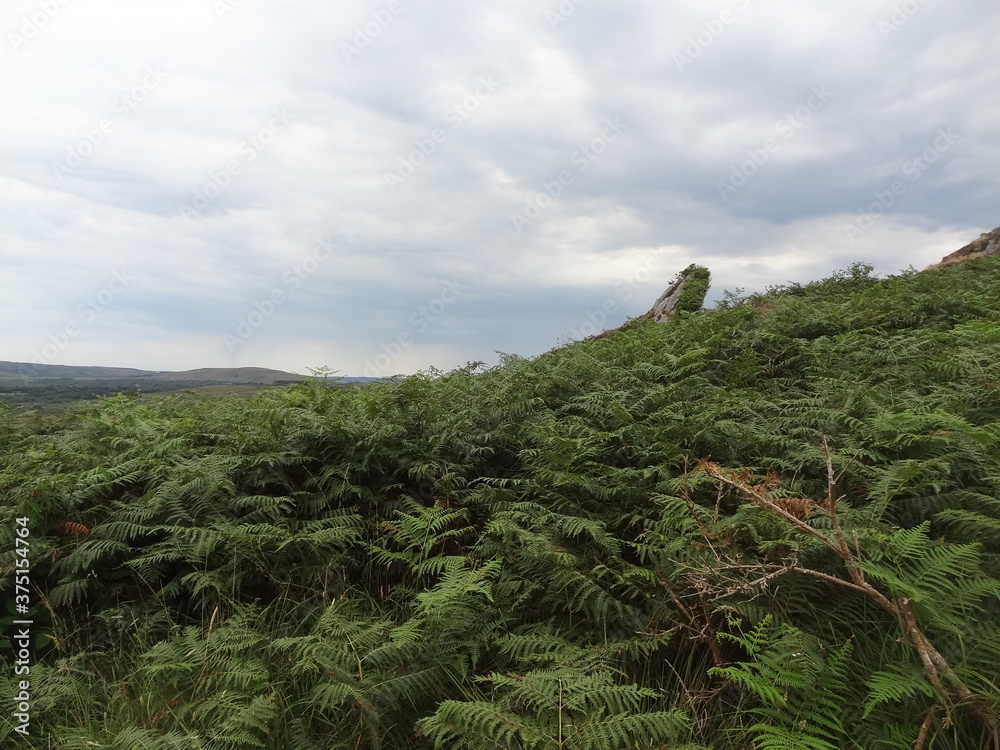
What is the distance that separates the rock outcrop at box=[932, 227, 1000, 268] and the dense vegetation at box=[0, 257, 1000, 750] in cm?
1804

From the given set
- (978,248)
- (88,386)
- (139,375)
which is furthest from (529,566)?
(139,375)

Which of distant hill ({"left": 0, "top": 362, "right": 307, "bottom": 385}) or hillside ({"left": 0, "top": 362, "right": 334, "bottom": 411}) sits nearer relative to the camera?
hillside ({"left": 0, "top": 362, "right": 334, "bottom": 411})

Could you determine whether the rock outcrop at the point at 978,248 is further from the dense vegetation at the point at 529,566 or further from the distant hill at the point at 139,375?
the distant hill at the point at 139,375

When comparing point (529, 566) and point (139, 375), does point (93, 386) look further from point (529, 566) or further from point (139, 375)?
point (139, 375)

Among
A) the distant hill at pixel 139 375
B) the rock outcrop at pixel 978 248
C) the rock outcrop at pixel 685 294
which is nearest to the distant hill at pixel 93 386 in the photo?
the distant hill at pixel 139 375

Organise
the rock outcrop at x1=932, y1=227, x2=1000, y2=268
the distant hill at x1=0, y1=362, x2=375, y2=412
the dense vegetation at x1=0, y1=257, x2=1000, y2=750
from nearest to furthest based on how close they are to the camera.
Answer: the dense vegetation at x1=0, y1=257, x2=1000, y2=750 < the distant hill at x1=0, y1=362, x2=375, y2=412 < the rock outcrop at x1=932, y1=227, x2=1000, y2=268

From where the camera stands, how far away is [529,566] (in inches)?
139

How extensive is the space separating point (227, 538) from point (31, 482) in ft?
5.40

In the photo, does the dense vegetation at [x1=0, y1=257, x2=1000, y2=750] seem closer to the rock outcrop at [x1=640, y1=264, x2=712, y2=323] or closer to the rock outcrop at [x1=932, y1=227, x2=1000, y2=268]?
the rock outcrop at [x1=640, y1=264, x2=712, y2=323]

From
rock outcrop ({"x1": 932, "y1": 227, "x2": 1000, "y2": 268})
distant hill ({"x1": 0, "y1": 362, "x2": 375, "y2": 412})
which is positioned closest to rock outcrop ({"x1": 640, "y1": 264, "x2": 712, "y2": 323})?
rock outcrop ({"x1": 932, "y1": 227, "x2": 1000, "y2": 268})

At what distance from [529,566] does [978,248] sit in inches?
963

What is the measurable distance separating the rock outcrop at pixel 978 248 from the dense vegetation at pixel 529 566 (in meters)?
18.0

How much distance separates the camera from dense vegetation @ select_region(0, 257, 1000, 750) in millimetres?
2488

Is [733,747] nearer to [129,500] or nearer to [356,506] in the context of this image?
[356,506]
